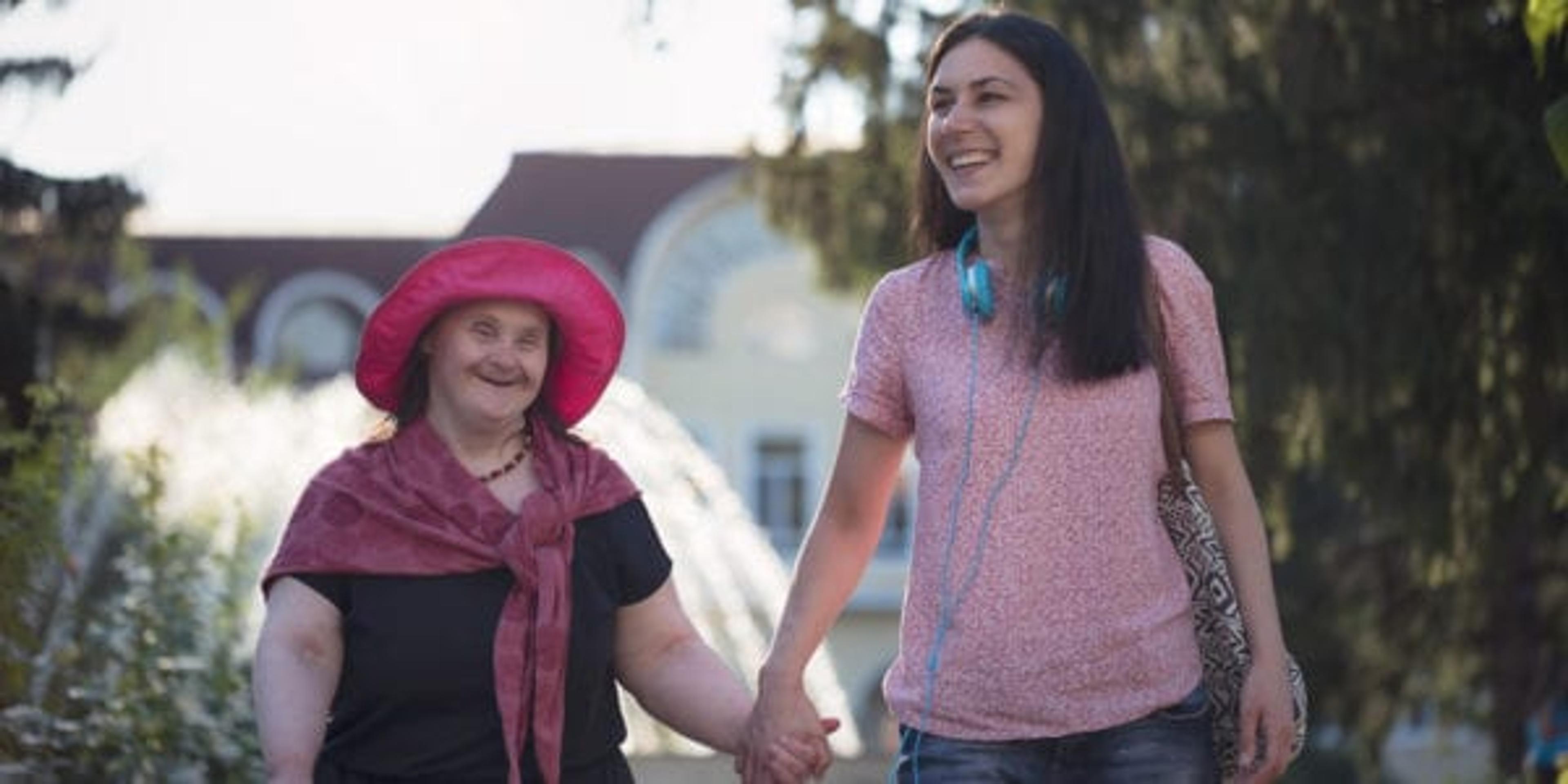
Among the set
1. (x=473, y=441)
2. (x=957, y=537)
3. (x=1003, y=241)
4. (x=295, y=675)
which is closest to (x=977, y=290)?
(x=1003, y=241)

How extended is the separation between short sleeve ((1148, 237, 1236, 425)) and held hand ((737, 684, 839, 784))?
0.76 meters

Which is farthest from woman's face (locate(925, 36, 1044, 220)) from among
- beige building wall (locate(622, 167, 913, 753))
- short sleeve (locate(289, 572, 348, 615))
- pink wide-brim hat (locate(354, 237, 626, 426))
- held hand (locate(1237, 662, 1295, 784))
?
beige building wall (locate(622, 167, 913, 753))

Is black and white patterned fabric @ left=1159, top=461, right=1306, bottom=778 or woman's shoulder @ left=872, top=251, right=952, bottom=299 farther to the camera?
woman's shoulder @ left=872, top=251, right=952, bottom=299

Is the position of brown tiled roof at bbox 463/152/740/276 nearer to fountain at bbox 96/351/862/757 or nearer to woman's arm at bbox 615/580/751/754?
fountain at bbox 96/351/862/757

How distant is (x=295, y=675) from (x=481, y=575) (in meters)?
0.34

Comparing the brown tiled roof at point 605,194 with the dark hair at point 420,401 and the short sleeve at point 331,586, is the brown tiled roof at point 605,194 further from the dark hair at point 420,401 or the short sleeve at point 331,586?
the short sleeve at point 331,586

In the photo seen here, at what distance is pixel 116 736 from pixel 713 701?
2855mm

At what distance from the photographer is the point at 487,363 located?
5160mm

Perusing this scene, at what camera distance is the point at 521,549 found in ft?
16.5

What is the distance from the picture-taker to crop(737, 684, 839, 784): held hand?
495 cm

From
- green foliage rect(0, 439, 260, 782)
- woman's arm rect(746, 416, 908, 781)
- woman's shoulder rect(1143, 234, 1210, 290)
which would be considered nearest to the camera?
woman's shoulder rect(1143, 234, 1210, 290)

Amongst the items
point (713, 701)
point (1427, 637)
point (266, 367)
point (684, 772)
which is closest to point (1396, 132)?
point (684, 772)

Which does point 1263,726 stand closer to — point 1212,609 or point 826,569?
point 1212,609

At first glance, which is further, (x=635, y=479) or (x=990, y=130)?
(x=635, y=479)
